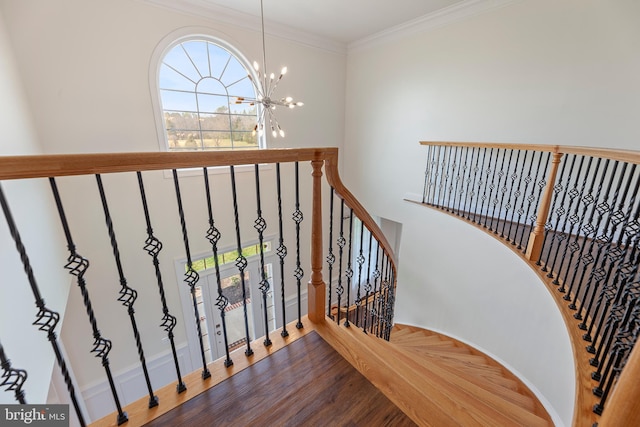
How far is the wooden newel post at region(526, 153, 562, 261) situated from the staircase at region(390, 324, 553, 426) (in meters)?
1.22

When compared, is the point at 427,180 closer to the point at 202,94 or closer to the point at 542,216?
the point at 542,216

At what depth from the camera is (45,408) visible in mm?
999

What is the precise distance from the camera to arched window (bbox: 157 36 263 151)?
3.60 metres

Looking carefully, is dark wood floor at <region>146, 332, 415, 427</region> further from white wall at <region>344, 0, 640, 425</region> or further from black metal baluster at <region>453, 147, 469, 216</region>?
black metal baluster at <region>453, 147, 469, 216</region>

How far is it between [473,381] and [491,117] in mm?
3207

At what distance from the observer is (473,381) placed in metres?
2.02

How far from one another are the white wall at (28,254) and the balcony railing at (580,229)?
9.00 ft

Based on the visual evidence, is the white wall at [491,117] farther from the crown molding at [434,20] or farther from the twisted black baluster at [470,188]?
the twisted black baluster at [470,188]

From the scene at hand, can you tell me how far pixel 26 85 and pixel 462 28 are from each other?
5.10m

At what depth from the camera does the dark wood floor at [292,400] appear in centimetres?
107

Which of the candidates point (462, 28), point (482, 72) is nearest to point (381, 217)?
point (482, 72)

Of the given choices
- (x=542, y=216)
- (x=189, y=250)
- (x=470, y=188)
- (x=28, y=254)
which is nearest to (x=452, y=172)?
(x=470, y=188)

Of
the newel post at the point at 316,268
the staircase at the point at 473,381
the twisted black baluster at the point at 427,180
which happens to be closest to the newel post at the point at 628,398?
the staircase at the point at 473,381

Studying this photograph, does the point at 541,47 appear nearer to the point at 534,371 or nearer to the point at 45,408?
the point at 534,371
